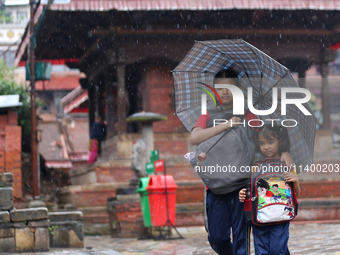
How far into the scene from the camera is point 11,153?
13.0m

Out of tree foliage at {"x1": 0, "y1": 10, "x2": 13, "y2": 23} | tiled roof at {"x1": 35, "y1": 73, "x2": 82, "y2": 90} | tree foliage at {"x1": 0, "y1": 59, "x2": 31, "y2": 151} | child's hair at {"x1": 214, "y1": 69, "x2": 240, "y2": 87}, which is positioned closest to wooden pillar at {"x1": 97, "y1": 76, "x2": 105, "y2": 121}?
tree foliage at {"x1": 0, "y1": 59, "x2": 31, "y2": 151}

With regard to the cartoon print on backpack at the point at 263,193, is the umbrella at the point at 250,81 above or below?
above

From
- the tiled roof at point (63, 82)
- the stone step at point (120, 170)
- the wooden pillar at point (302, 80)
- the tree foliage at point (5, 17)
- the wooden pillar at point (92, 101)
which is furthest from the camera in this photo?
the tree foliage at point (5, 17)

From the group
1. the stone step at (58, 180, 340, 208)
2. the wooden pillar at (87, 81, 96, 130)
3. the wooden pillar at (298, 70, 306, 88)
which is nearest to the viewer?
the wooden pillar at (298, 70, 306, 88)

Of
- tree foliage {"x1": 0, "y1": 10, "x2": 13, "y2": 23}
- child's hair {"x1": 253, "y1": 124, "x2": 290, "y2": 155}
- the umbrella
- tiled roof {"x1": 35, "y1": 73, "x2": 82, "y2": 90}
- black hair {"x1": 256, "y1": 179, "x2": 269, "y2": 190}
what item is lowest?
black hair {"x1": 256, "y1": 179, "x2": 269, "y2": 190}

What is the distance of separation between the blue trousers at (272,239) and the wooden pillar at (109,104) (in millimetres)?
11928

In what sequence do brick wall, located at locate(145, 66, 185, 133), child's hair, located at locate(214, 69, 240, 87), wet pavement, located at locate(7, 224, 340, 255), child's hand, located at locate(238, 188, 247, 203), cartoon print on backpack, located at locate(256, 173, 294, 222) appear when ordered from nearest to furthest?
cartoon print on backpack, located at locate(256, 173, 294, 222) < child's hand, located at locate(238, 188, 247, 203) < child's hair, located at locate(214, 69, 240, 87) < wet pavement, located at locate(7, 224, 340, 255) < brick wall, located at locate(145, 66, 185, 133)

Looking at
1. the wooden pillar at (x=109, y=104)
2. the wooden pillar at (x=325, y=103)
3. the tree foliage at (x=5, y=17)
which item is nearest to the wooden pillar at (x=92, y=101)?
the wooden pillar at (x=109, y=104)

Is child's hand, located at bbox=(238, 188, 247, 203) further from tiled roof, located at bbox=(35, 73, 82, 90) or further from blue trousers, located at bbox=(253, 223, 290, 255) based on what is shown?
tiled roof, located at bbox=(35, 73, 82, 90)

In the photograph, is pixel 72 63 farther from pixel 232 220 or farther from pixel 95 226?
pixel 232 220

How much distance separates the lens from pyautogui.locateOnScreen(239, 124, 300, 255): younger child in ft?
14.1

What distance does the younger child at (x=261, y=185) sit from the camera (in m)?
4.29

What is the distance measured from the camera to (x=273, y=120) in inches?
180

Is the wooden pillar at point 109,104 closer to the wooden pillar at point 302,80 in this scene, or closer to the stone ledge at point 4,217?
the wooden pillar at point 302,80
